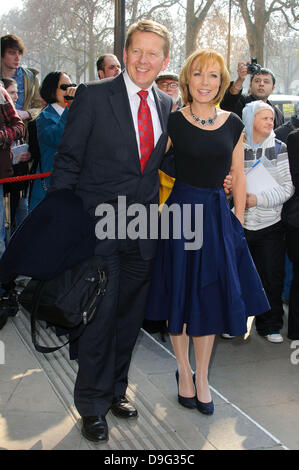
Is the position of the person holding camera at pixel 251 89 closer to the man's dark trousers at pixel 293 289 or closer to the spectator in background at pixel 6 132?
the man's dark trousers at pixel 293 289

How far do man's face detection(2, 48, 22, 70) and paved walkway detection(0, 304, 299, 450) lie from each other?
2757 millimetres

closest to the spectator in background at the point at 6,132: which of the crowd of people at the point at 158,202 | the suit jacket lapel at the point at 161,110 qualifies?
the crowd of people at the point at 158,202

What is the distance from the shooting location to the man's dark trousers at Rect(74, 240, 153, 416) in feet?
10.3

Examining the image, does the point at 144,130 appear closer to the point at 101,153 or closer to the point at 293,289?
the point at 101,153

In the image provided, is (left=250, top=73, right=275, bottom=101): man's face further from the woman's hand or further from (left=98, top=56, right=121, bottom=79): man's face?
the woman's hand

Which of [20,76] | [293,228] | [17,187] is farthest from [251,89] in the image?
[17,187]

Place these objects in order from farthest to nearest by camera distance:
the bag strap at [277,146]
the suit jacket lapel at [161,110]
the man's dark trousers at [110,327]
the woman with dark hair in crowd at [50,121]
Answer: the woman with dark hair in crowd at [50,121]
the bag strap at [277,146]
the suit jacket lapel at [161,110]
the man's dark trousers at [110,327]

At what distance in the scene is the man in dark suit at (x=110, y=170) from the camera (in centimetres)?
305

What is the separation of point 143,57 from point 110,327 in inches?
55.8

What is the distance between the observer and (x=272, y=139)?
15.7ft

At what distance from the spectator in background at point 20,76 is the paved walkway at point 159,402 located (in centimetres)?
247

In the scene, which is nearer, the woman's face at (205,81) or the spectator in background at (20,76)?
the woman's face at (205,81)

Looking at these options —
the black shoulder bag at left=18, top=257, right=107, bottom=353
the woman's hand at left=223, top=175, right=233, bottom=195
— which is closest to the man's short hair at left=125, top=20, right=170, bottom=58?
the woman's hand at left=223, top=175, right=233, bottom=195
